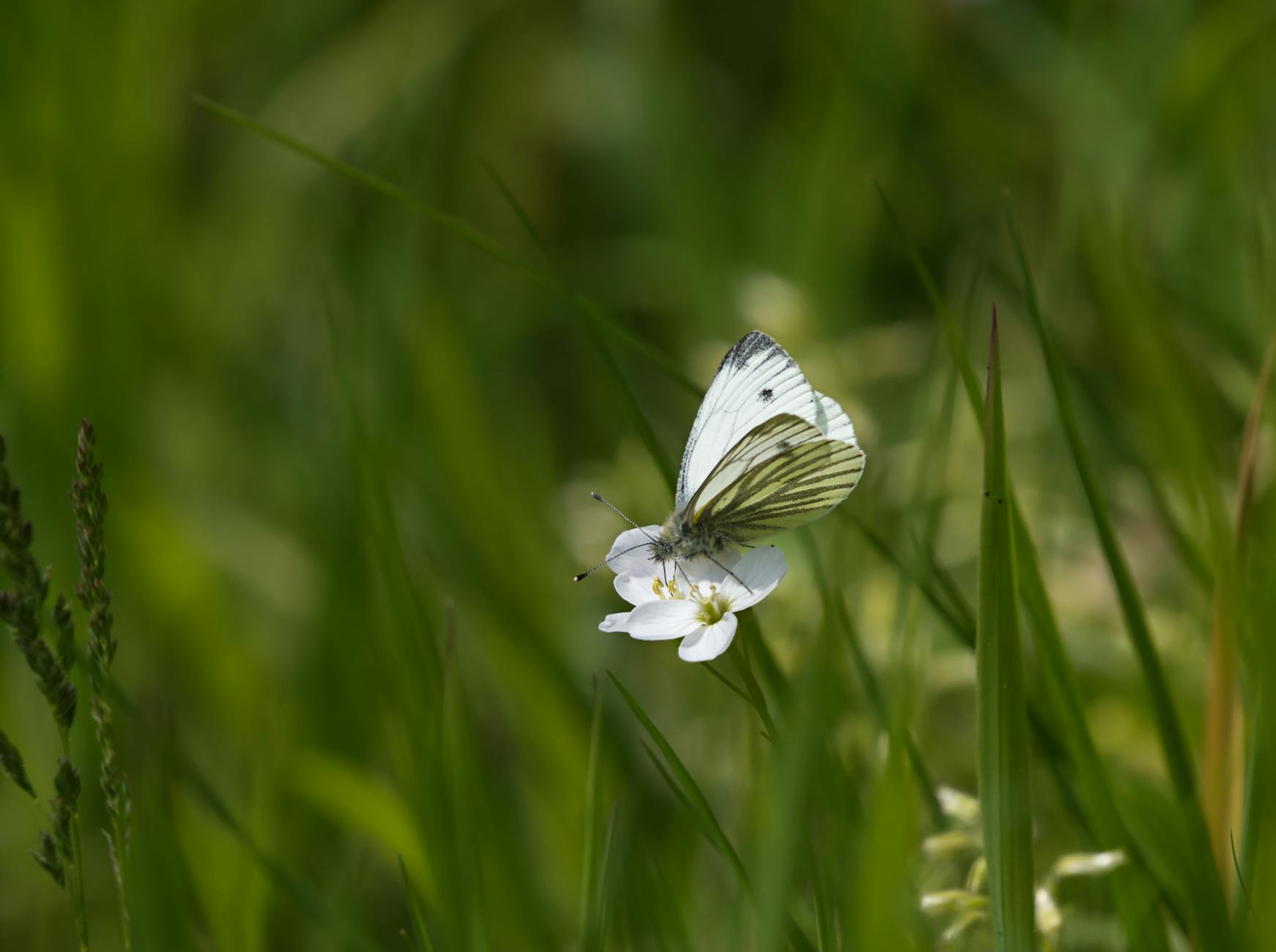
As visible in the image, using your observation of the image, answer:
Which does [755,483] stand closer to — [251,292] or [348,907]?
[348,907]

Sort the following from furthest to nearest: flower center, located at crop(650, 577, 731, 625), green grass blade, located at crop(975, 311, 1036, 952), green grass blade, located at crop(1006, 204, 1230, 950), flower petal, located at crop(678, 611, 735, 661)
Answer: flower center, located at crop(650, 577, 731, 625) → green grass blade, located at crop(1006, 204, 1230, 950) → flower petal, located at crop(678, 611, 735, 661) → green grass blade, located at crop(975, 311, 1036, 952)

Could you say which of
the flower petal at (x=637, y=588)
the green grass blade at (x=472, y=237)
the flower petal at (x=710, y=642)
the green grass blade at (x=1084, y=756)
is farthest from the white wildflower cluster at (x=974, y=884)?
the green grass blade at (x=472, y=237)

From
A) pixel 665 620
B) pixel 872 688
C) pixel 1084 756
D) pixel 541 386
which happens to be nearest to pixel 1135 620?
pixel 1084 756

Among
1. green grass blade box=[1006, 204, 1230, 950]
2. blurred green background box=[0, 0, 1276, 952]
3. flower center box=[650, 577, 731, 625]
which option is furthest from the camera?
blurred green background box=[0, 0, 1276, 952]

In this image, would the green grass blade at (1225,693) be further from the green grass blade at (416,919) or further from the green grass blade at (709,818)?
the green grass blade at (416,919)

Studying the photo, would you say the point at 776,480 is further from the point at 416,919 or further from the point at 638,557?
the point at 416,919

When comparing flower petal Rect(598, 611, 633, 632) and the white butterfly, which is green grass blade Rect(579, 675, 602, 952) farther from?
the white butterfly

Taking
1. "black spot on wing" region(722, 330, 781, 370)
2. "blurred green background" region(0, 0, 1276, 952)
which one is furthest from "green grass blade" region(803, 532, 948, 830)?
"black spot on wing" region(722, 330, 781, 370)
